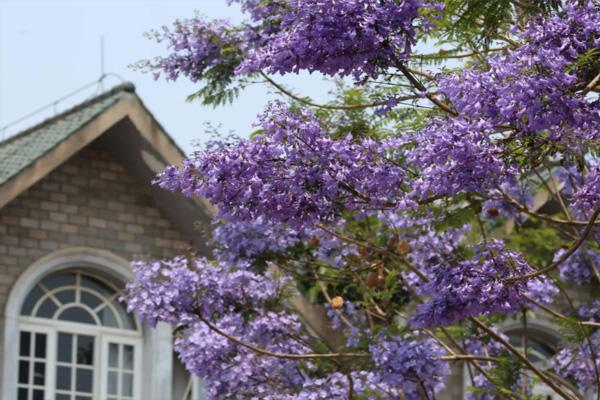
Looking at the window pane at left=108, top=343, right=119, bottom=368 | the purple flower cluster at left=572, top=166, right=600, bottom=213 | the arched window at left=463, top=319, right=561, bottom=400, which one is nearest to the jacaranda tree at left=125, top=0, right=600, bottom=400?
the purple flower cluster at left=572, top=166, right=600, bottom=213

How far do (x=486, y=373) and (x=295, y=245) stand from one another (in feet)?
6.77

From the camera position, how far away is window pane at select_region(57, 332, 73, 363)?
18672mm

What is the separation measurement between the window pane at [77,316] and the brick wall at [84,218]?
0.61 metres

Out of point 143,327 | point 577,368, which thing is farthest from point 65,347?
point 577,368

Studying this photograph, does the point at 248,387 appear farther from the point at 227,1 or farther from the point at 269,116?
the point at 269,116

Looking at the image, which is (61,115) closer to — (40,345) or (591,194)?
(40,345)

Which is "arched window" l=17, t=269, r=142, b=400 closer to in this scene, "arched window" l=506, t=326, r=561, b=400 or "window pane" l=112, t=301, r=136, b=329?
"window pane" l=112, t=301, r=136, b=329

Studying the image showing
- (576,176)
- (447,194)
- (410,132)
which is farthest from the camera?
(576,176)

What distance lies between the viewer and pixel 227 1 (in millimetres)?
16062

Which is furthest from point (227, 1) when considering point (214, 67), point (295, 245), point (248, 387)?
point (248, 387)

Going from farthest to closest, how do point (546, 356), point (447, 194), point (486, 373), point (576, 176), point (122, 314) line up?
point (546, 356), point (122, 314), point (576, 176), point (486, 373), point (447, 194)

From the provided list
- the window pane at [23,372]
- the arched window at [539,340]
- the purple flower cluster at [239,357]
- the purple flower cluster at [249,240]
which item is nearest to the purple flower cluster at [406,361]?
the purple flower cluster at [239,357]

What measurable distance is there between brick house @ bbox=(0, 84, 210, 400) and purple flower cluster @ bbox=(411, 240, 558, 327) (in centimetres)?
692

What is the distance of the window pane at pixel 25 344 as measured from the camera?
18.5 meters
